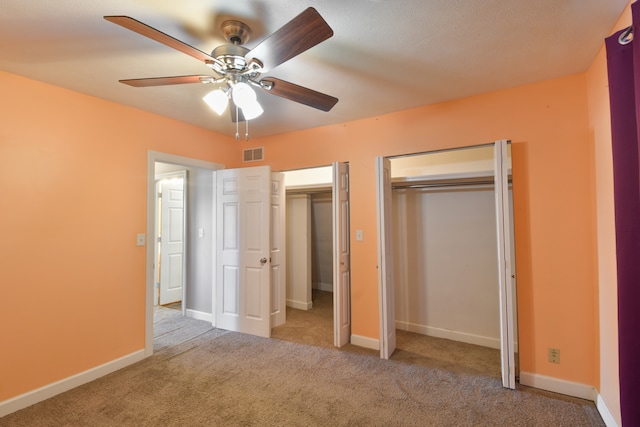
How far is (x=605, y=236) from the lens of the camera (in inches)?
79.5

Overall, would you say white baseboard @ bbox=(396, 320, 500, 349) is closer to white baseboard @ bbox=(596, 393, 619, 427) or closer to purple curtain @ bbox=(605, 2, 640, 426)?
white baseboard @ bbox=(596, 393, 619, 427)

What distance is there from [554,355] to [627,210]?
5.10 ft

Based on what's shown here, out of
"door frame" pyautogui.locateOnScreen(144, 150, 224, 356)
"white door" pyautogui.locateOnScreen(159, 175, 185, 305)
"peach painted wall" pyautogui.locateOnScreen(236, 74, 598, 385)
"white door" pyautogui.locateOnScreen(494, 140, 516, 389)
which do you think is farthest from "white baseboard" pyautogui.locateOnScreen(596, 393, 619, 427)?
"white door" pyautogui.locateOnScreen(159, 175, 185, 305)

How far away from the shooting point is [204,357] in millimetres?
3000

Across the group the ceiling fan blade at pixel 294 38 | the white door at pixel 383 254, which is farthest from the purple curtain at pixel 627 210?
the white door at pixel 383 254

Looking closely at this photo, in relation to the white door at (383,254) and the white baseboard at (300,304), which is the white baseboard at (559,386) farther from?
the white baseboard at (300,304)

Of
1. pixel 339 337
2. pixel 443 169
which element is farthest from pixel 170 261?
pixel 443 169

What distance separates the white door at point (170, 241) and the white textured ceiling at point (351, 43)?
8.26ft

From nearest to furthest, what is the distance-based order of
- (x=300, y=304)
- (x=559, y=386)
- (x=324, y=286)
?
1. (x=559, y=386)
2. (x=300, y=304)
3. (x=324, y=286)

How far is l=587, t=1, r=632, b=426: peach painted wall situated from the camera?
190 centimetres

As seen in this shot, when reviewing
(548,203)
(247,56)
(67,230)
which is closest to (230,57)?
(247,56)

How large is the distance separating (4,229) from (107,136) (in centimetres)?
108

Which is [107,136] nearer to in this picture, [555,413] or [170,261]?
[170,261]

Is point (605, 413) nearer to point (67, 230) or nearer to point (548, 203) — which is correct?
point (548, 203)
